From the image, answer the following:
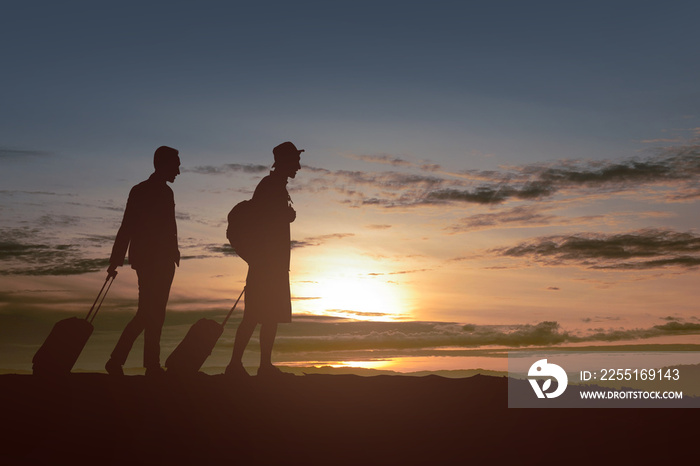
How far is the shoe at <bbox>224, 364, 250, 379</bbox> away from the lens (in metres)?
11.6

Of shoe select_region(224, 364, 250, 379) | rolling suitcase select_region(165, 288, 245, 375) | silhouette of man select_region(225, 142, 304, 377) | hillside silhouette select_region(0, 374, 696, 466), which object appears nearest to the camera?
hillside silhouette select_region(0, 374, 696, 466)

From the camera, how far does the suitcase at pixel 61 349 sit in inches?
488

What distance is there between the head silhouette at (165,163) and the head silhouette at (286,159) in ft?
5.54

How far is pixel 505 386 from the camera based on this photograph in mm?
11891

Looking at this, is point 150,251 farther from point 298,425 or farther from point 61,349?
point 298,425

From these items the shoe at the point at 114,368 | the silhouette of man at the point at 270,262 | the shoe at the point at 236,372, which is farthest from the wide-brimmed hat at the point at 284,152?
the shoe at the point at 114,368

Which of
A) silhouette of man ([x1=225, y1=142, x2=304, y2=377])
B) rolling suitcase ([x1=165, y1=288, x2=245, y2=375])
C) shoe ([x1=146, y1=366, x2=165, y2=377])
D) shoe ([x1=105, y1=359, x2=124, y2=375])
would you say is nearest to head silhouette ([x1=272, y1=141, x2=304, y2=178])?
silhouette of man ([x1=225, y1=142, x2=304, y2=377])

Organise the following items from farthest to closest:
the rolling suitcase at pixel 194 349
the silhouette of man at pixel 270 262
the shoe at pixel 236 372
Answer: the rolling suitcase at pixel 194 349
the silhouette of man at pixel 270 262
the shoe at pixel 236 372

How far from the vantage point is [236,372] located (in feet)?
38.3

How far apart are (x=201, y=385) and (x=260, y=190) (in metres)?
3.36

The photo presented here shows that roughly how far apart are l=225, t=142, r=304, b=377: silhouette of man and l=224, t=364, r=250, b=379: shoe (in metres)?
0.12

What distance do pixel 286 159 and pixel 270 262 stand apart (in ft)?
5.73

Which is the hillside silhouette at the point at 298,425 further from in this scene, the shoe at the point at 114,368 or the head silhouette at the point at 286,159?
the head silhouette at the point at 286,159

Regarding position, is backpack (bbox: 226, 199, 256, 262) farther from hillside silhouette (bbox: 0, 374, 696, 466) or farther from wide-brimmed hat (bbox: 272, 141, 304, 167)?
hillside silhouette (bbox: 0, 374, 696, 466)
